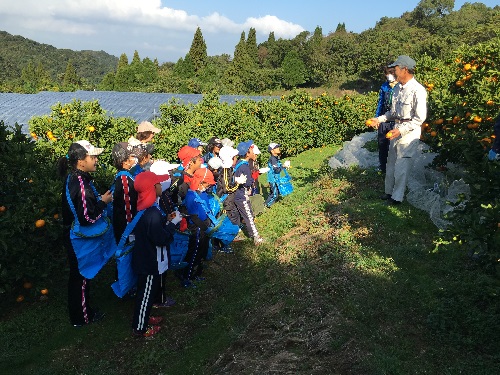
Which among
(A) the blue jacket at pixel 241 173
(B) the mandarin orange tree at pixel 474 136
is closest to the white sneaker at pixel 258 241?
(A) the blue jacket at pixel 241 173

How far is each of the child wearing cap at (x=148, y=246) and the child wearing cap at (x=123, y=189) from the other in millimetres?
315

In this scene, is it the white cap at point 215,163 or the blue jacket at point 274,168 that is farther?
the blue jacket at point 274,168

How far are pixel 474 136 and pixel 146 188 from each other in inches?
137

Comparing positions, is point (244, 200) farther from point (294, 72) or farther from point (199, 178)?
point (294, 72)

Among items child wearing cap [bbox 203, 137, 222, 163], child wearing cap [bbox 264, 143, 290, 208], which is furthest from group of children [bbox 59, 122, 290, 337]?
child wearing cap [bbox 264, 143, 290, 208]

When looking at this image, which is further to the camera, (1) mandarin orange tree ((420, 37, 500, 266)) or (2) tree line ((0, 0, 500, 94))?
(2) tree line ((0, 0, 500, 94))

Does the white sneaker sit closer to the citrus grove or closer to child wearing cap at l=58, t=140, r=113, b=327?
the citrus grove

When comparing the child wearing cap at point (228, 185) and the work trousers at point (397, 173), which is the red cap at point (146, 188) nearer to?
the child wearing cap at point (228, 185)

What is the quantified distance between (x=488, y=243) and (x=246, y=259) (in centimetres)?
366

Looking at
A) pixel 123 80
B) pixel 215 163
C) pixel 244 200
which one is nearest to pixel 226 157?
pixel 215 163

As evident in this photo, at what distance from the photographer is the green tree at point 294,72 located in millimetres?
47625

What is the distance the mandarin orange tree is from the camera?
2.87m

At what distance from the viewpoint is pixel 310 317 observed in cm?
389

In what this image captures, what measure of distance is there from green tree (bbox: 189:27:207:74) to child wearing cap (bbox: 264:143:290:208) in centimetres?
4583
